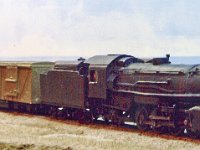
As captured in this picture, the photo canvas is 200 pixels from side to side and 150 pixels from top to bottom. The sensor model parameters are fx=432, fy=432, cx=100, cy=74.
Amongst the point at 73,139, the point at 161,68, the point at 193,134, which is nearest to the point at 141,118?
the point at 161,68

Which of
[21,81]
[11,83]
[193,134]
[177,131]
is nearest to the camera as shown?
[193,134]

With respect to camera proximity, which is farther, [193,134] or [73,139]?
[193,134]

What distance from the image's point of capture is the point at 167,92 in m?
16.4

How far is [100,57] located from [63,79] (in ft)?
7.50

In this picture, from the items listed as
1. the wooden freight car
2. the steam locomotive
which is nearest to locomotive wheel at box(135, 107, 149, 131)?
the steam locomotive

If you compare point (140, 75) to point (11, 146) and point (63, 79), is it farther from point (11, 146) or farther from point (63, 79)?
point (11, 146)

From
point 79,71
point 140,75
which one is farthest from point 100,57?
point 140,75

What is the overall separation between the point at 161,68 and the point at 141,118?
7.19ft

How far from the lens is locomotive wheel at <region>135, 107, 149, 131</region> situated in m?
17.3

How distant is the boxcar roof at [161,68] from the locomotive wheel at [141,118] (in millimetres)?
1629

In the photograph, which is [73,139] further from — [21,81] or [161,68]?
[21,81]

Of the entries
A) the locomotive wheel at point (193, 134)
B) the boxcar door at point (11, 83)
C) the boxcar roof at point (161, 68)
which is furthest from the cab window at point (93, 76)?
the boxcar door at point (11, 83)

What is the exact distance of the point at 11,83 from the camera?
24703mm

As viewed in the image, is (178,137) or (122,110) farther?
(122,110)
